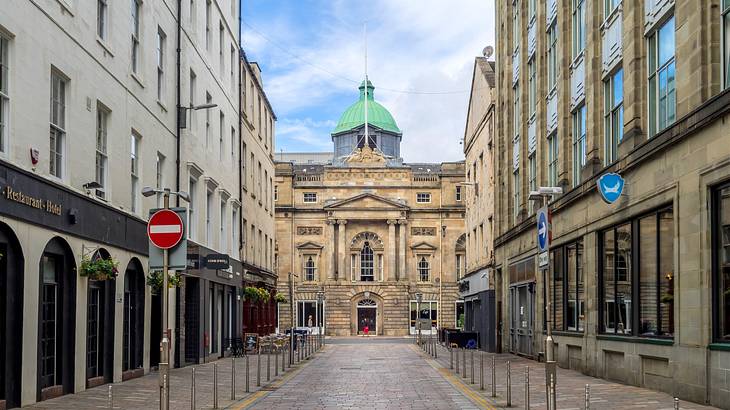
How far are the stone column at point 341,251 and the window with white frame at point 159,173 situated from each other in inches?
2642

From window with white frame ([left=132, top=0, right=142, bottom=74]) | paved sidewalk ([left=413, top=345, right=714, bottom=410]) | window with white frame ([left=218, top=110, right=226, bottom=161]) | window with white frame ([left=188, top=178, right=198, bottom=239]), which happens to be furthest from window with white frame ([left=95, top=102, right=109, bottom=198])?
window with white frame ([left=218, top=110, right=226, bottom=161])

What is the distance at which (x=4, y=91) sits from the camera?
15594mm

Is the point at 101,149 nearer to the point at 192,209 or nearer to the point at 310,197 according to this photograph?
the point at 192,209

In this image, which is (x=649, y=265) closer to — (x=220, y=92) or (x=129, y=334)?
(x=129, y=334)

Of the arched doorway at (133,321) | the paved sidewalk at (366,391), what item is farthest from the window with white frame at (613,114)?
the arched doorway at (133,321)

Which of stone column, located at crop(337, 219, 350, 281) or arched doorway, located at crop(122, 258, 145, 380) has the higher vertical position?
stone column, located at crop(337, 219, 350, 281)

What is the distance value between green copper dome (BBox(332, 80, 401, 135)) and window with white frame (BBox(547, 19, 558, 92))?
73.3 meters

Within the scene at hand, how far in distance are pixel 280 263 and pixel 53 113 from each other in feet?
253

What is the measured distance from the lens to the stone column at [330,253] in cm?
9425

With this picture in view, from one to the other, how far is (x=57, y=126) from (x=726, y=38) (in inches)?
485

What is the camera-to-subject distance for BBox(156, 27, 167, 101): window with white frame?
27.2 meters

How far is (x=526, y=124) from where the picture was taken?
123 feet

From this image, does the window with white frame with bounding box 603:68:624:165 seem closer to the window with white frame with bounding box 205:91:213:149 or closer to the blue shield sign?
the blue shield sign

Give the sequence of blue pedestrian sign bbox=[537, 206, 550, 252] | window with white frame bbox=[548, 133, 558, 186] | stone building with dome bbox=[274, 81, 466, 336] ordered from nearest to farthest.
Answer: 1. blue pedestrian sign bbox=[537, 206, 550, 252]
2. window with white frame bbox=[548, 133, 558, 186]
3. stone building with dome bbox=[274, 81, 466, 336]
